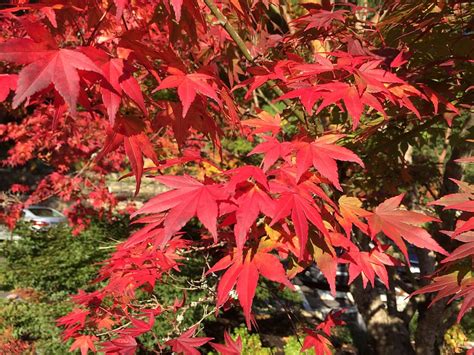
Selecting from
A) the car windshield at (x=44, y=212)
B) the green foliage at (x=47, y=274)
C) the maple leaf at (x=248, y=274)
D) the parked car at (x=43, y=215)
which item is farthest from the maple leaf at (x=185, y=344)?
the car windshield at (x=44, y=212)

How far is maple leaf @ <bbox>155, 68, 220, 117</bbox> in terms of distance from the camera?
132 centimetres

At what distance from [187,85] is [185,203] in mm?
432

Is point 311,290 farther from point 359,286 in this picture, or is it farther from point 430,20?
point 430,20

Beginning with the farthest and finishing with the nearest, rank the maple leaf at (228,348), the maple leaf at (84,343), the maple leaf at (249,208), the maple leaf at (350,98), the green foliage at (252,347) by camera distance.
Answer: the green foliage at (252,347) → the maple leaf at (84,343) → the maple leaf at (228,348) → the maple leaf at (350,98) → the maple leaf at (249,208)

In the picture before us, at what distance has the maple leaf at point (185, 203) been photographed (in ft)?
3.75

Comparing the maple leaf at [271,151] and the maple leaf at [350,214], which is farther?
the maple leaf at [350,214]

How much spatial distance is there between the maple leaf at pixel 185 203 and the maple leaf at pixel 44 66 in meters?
0.39

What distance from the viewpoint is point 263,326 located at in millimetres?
6539

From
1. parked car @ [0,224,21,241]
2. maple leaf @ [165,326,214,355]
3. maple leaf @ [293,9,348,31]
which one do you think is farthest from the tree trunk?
parked car @ [0,224,21,241]

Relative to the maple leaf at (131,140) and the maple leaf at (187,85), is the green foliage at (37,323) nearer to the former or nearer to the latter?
the maple leaf at (131,140)

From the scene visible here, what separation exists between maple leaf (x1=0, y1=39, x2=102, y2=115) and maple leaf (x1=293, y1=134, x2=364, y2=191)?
0.68 metres

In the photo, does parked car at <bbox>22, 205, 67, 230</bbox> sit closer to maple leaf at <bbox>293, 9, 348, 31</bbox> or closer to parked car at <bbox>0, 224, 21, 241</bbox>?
parked car at <bbox>0, 224, 21, 241</bbox>

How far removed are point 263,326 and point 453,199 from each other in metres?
5.58

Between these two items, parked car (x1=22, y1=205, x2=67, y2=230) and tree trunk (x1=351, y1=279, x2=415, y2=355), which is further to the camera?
parked car (x1=22, y1=205, x2=67, y2=230)
